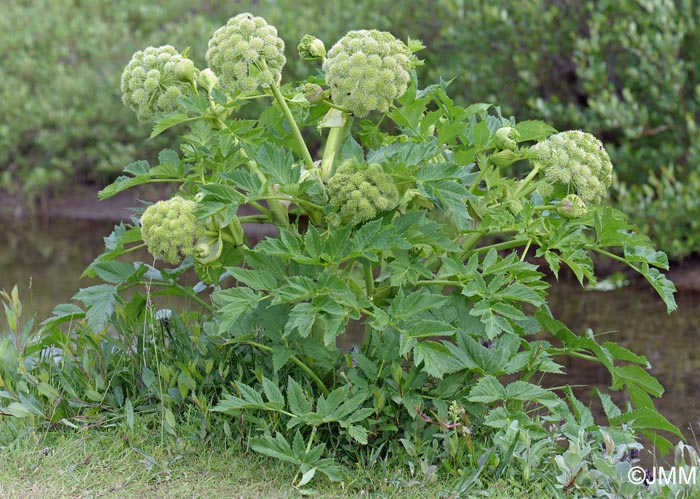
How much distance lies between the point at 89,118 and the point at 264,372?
7.52 metres

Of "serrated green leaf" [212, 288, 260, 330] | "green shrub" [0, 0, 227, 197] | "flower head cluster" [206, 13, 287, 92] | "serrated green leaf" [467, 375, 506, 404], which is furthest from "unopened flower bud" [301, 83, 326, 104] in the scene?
"green shrub" [0, 0, 227, 197]

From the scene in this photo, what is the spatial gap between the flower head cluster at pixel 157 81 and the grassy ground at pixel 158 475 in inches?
40.6

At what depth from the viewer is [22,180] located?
394 inches

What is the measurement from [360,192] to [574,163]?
67 cm

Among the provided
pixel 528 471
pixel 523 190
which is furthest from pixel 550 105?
pixel 528 471

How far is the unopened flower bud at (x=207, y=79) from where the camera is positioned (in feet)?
9.03

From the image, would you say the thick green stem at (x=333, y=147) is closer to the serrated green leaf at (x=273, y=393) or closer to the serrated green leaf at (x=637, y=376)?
the serrated green leaf at (x=273, y=393)

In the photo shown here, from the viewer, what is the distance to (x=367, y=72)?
245cm

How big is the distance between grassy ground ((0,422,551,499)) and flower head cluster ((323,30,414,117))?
1.09m

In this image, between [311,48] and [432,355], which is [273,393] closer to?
[432,355]

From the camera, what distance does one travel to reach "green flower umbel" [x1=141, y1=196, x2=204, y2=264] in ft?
8.11

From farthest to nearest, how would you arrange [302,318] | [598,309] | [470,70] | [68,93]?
1. [68,93]
2. [470,70]
3. [598,309]
4. [302,318]

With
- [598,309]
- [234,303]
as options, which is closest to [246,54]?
[234,303]

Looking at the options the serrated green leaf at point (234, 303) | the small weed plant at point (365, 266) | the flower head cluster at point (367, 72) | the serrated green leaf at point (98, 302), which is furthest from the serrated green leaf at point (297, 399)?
the flower head cluster at point (367, 72)
